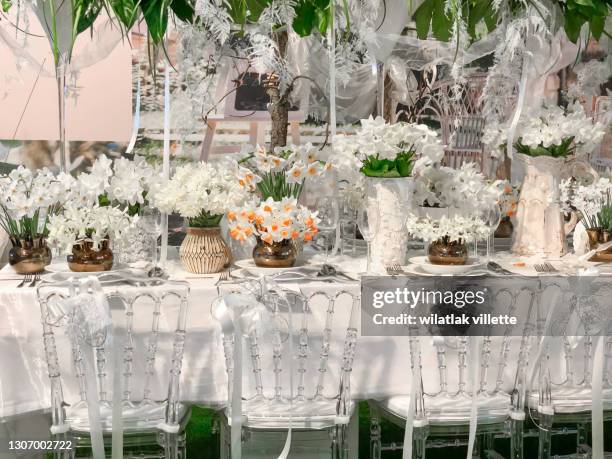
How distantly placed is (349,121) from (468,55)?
66 centimetres

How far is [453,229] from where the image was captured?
204cm

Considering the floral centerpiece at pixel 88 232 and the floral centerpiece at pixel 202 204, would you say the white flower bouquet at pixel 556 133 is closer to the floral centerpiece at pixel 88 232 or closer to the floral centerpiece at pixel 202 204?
the floral centerpiece at pixel 202 204

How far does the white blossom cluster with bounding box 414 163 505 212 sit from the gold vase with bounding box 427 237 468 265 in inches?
4.5

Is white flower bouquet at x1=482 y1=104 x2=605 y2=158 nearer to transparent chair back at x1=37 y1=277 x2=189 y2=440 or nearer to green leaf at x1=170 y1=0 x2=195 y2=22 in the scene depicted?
green leaf at x1=170 y1=0 x2=195 y2=22

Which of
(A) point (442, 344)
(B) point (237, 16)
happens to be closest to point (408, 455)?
(A) point (442, 344)

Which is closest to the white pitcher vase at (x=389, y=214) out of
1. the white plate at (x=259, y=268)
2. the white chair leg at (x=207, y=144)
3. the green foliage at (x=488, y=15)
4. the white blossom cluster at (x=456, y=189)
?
the white blossom cluster at (x=456, y=189)

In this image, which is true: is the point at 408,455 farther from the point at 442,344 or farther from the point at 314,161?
the point at 314,161

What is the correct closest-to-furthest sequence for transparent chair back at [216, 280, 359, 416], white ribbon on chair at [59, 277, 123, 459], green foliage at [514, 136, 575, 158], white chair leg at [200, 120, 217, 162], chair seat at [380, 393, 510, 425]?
white ribbon on chair at [59, 277, 123, 459]
transparent chair back at [216, 280, 359, 416]
chair seat at [380, 393, 510, 425]
green foliage at [514, 136, 575, 158]
white chair leg at [200, 120, 217, 162]

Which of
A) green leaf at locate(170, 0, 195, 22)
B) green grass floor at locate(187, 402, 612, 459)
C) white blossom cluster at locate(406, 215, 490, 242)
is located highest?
green leaf at locate(170, 0, 195, 22)

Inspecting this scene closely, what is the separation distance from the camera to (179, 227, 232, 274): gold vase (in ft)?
6.76

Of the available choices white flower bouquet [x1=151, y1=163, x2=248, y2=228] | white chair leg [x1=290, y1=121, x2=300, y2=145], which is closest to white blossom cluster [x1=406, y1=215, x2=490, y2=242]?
white flower bouquet [x1=151, y1=163, x2=248, y2=228]

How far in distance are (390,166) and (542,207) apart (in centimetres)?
52

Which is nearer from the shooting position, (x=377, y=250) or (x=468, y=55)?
(x=377, y=250)

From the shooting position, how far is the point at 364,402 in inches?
84.4
